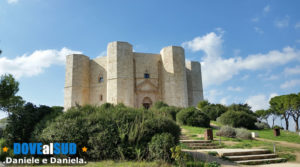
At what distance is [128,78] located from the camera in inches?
1061

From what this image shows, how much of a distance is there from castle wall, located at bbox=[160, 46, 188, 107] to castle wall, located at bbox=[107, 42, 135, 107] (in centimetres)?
Result: 487

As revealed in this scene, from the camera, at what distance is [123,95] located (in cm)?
2623

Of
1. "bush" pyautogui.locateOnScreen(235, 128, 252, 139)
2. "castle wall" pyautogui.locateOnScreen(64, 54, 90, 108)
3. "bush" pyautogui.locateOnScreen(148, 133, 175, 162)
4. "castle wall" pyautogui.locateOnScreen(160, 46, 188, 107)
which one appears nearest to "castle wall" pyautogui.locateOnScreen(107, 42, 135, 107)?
"castle wall" pyautogui.locateOnScreen(64, 54, 90, 108)

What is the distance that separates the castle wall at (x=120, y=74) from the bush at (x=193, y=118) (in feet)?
39.8

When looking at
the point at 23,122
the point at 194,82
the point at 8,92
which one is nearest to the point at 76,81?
the point at 8,92

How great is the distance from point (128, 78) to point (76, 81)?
25.5ft

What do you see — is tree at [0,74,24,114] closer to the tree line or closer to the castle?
the castle

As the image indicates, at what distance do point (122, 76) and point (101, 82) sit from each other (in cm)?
456

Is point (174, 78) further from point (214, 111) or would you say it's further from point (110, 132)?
point (110, 132)

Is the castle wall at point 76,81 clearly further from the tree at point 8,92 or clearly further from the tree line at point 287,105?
the tree line at point 287,105

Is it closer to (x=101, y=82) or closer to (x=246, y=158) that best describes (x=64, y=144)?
(x=246, y=158)

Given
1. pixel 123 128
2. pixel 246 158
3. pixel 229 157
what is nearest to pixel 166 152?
pixel 123 128

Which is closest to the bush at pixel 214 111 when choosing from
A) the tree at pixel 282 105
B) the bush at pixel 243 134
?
the bush at pixel 243 134

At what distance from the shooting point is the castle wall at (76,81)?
28.0 m
